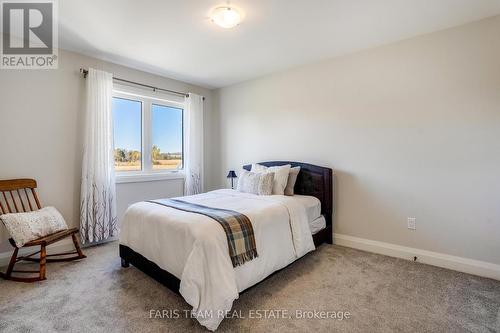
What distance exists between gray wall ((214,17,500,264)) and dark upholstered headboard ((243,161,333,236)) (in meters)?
0.15

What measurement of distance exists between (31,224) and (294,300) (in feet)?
8.74

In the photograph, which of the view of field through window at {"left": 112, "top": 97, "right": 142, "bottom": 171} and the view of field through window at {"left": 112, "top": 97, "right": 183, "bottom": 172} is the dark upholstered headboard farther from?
the view of field through window at {"left": 112, "top": 97, "right": 142, "bottom": 171}

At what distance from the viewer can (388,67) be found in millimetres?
3006

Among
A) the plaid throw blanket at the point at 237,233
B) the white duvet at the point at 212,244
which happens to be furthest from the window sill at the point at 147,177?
the plaid throw blanket at the point at 237,233

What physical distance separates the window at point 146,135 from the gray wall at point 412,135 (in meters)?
1.94

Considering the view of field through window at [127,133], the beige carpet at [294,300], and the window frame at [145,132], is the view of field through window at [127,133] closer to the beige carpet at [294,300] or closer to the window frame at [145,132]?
the window frame at [145,132]

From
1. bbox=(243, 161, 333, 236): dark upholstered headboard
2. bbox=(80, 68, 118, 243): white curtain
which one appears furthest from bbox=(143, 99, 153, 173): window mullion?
bbox=(243, 161, 333, 236): dark upholstered headboard

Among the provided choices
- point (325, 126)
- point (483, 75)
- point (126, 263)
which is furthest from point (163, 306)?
point (483, 75)

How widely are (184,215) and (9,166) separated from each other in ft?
7.32

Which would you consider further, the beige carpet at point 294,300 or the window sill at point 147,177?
the window sill at point 147,177

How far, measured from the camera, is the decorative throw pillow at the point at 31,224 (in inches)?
94.4

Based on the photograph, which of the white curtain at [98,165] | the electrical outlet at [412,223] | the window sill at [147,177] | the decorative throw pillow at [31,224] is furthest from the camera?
the window sill at [147,177]

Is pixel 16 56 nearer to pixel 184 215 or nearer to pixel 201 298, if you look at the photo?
pixel 184 215

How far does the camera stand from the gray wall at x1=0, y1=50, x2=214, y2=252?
2.77m
